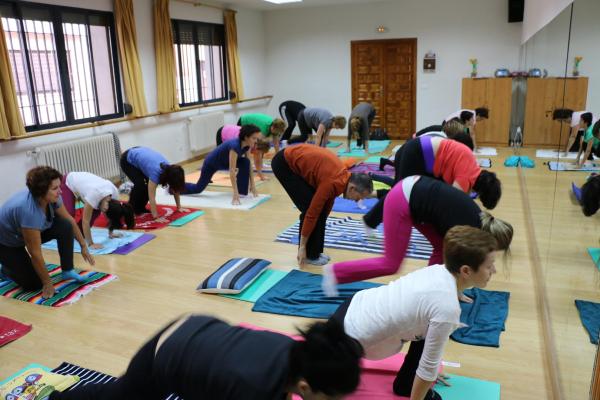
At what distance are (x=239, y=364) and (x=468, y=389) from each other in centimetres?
150

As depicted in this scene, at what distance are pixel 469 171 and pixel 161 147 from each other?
202 inches

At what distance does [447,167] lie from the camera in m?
3.23

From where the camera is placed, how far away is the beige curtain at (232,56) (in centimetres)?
853

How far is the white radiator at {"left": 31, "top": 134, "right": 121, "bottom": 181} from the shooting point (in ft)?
17.4

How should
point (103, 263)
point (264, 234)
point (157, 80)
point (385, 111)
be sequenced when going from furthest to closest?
point (385, 111) < point (157, 80) < point (264, 234) < point (103, 263)

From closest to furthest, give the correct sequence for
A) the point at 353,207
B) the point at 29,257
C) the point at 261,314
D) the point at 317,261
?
1. the point at 261,314
2. the point at 29,257
3. the point at 317,261
4. the point at 353,207

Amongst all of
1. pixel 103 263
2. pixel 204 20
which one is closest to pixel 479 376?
pixel 103 263

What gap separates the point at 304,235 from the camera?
3.45 metres

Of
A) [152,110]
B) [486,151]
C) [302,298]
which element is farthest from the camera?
[486,151]

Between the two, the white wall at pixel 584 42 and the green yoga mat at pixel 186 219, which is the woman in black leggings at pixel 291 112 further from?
the white wall at pixel 584 42

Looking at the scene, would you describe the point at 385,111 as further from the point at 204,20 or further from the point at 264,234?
the point at 264,234

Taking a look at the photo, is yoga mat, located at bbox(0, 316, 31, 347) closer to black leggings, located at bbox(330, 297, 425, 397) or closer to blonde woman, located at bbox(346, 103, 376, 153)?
black leggings, located at bbox(330, 297, 425, 397)

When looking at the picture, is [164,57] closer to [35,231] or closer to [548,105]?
[35,231]

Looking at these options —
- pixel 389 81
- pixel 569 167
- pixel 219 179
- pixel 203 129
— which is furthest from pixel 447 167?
pixel 389 81
